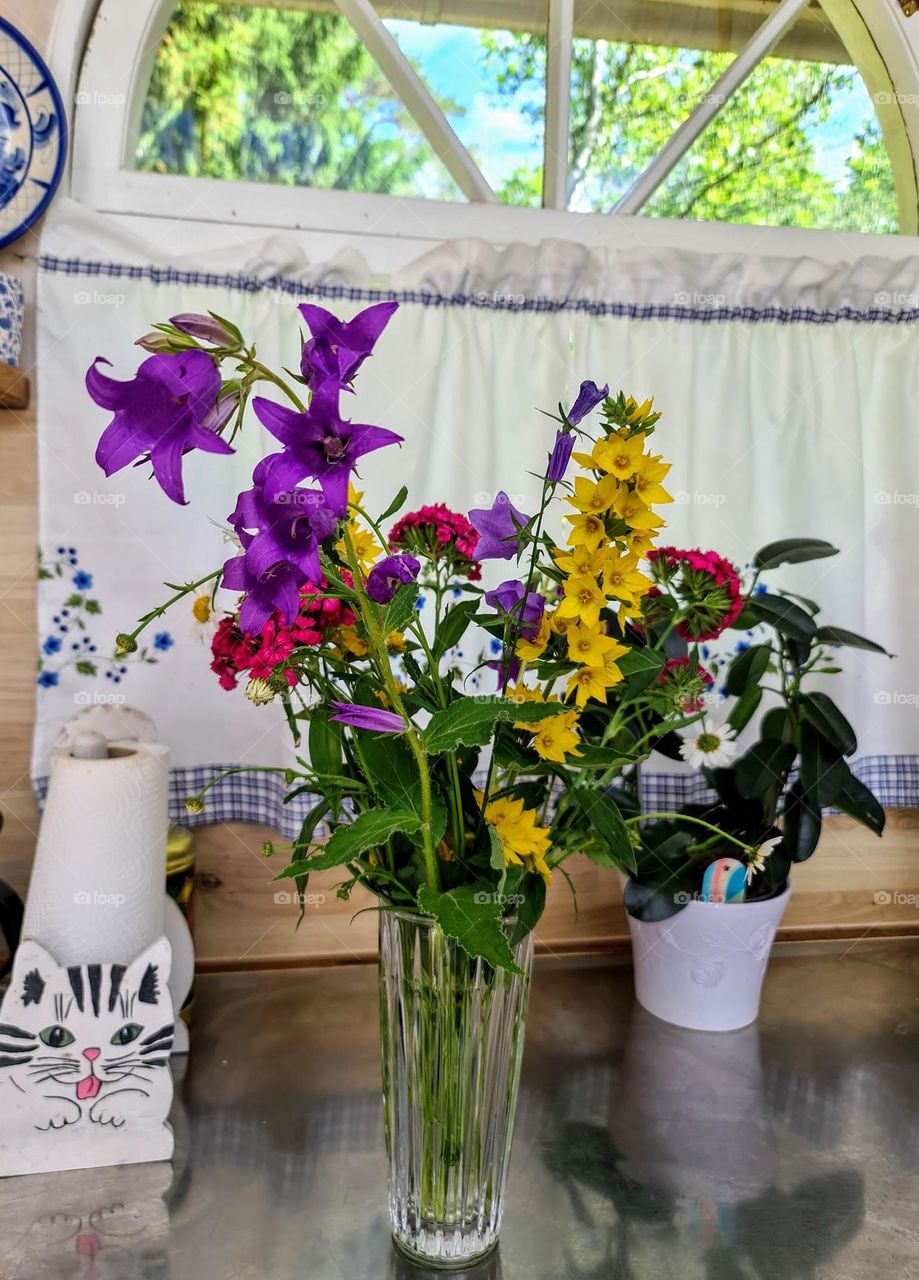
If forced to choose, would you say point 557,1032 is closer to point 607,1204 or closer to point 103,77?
point 607,1204

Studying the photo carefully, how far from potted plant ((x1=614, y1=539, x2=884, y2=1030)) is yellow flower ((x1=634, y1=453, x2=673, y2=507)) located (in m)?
0.44

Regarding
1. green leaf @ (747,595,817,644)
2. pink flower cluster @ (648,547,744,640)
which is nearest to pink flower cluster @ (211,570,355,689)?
pink flower cluster @ (648,547,744,640)

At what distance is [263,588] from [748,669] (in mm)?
756

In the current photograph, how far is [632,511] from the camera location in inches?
23.7

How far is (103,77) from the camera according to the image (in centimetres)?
117

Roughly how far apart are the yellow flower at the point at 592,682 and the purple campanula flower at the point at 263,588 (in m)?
0.18

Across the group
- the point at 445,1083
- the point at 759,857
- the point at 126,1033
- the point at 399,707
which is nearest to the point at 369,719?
the point at 399,707

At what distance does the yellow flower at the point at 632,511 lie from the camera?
1.97 ft

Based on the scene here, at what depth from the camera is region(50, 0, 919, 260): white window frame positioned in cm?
117

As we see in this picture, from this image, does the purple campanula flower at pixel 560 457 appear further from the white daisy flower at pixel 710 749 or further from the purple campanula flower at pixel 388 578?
the white daisy flower at pixel 710 749

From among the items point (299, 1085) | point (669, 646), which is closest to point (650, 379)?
point (669, 646)

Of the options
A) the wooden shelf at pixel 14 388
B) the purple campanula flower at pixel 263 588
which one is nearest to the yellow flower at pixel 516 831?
the purple campanula flower at pixel 263 588

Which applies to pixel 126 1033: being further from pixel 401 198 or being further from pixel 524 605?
pixel 401 198

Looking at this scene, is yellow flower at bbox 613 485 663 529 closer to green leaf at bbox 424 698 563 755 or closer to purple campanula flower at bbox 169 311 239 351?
green leaf at bbox 424 698 563 755
